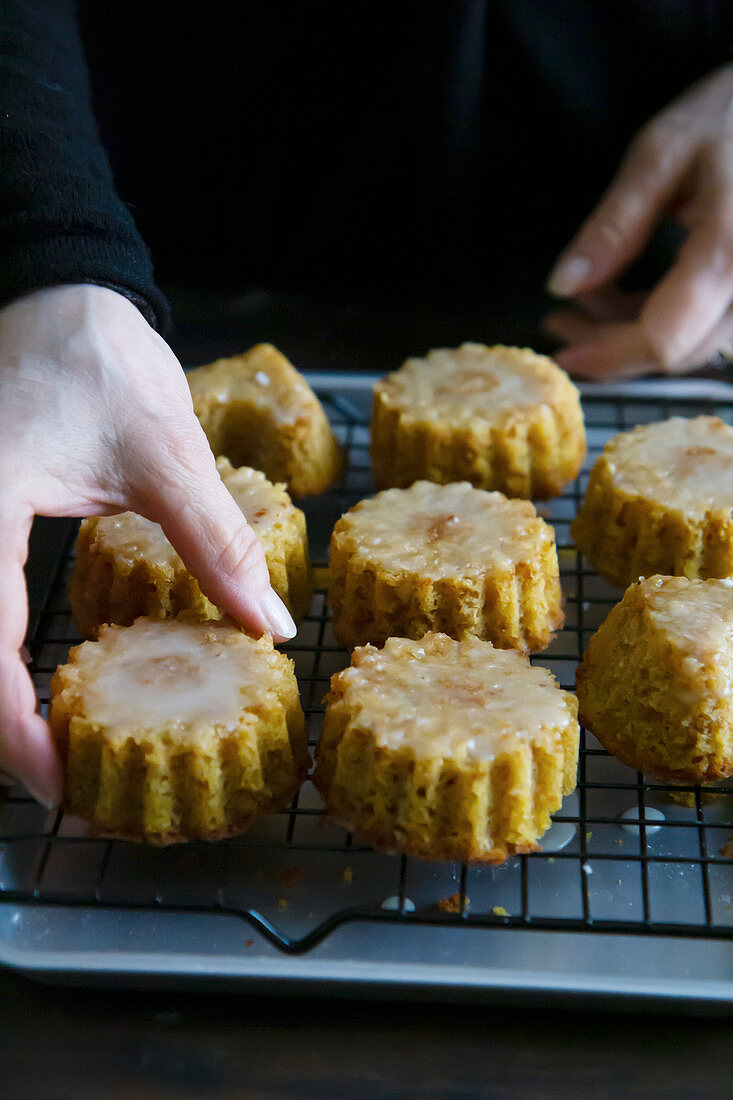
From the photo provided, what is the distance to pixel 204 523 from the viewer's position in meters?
1.62

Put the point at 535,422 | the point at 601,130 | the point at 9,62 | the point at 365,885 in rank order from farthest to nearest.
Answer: the point at 601,130 < the point at 535,422 < the point at 9,62 < the point at 365,885

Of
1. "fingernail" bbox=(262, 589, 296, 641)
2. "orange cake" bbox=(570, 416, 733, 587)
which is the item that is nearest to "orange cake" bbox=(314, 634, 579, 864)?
"fingernail" bbox=(262, 589, 296, 641)

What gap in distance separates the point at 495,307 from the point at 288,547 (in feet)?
4.97

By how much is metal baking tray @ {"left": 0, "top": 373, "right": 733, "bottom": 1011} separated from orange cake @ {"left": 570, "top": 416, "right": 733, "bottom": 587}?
42cm

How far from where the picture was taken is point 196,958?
1.44m

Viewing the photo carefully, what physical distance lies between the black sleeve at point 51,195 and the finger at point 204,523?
1.01 ft

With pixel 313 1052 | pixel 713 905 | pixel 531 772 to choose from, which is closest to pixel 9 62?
pixel 531 772

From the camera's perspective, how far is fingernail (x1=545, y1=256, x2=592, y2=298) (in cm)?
297

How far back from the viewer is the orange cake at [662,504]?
2.01 meters

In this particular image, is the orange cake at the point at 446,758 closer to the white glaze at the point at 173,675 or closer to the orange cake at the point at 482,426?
the white glaze at the point at 173,675

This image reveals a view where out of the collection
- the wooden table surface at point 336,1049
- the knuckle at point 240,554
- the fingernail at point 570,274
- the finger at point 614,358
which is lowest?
the wooden table surface at point 336,1049

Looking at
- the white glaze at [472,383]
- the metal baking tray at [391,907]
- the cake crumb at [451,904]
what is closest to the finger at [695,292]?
the white glaze at [472,383]

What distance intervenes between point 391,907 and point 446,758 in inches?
9.7

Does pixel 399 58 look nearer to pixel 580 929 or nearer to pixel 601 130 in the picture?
pixel 601 130
